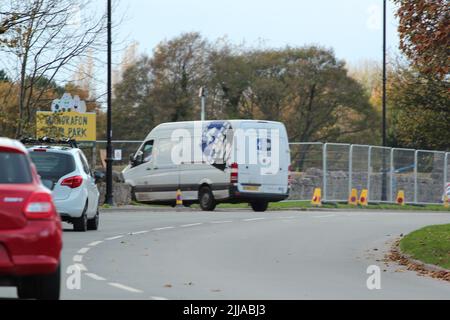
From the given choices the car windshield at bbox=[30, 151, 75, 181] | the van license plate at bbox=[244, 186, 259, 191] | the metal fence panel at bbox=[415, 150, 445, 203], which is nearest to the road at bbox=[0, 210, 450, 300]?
the car windshield at bbox=[30, 151, 75, 181]

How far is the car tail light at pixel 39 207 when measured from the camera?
10.2 metres

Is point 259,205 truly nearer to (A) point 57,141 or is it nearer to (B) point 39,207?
(A) point 57,141

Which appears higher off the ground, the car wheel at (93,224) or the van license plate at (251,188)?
the van license plate at (251,188)

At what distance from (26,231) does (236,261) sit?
7539mm

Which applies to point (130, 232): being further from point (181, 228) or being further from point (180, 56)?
point (180, 56)

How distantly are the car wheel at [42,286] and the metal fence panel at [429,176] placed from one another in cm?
4164

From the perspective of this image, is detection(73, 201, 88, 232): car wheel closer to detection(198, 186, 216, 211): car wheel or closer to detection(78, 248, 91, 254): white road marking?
detection(78, 248, 91, 254): white road marking

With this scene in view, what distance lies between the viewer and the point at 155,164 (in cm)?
3788

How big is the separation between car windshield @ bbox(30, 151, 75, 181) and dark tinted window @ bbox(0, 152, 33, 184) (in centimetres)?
1184

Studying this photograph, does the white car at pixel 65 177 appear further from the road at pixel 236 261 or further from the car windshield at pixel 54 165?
the road at pixel 236 261

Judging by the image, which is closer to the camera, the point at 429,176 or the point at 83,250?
the point at 83,250

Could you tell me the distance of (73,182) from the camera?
22562mm

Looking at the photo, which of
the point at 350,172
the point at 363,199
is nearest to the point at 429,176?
the point at 363,199

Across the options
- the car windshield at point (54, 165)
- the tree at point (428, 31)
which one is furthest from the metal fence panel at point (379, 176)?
the tree at point (428, 31)
